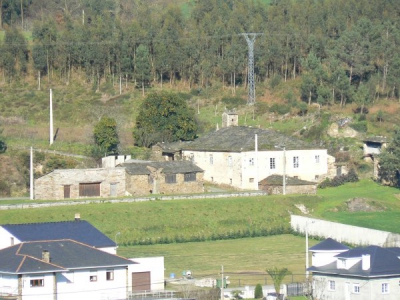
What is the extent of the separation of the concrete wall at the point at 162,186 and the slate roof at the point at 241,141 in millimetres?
3531

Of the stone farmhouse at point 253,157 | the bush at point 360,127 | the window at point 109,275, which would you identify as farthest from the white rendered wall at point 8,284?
the bush at point 360,127

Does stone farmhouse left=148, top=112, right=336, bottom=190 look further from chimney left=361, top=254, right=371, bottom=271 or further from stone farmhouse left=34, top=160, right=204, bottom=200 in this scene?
chimney left=361, top=254, right=371, bottom=271

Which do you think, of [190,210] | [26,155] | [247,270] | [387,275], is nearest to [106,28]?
[26,155]

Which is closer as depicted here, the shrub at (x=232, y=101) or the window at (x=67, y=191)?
the window at (x=67, y=191)

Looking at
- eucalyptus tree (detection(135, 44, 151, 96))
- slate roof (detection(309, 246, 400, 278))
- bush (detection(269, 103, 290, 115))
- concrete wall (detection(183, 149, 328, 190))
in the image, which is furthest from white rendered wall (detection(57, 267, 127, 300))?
eucalyptus tree (detection(135, 44, 151, 96))

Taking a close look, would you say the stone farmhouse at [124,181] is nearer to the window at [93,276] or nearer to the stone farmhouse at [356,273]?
the window at [93,276]

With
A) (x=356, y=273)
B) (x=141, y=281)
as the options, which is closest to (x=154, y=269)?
(x=141, y=281)

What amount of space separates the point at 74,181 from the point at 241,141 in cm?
1278

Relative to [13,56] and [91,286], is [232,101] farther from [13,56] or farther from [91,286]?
[91,286]

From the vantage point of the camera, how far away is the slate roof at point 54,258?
5438cm

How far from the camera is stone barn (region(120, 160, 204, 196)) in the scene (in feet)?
273

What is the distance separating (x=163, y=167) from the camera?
276ft

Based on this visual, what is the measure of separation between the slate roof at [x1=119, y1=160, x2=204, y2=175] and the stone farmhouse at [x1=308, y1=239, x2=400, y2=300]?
2526 centimetres

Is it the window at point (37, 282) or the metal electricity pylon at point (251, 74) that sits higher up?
the metal electricity pylon at point (251, 74)
